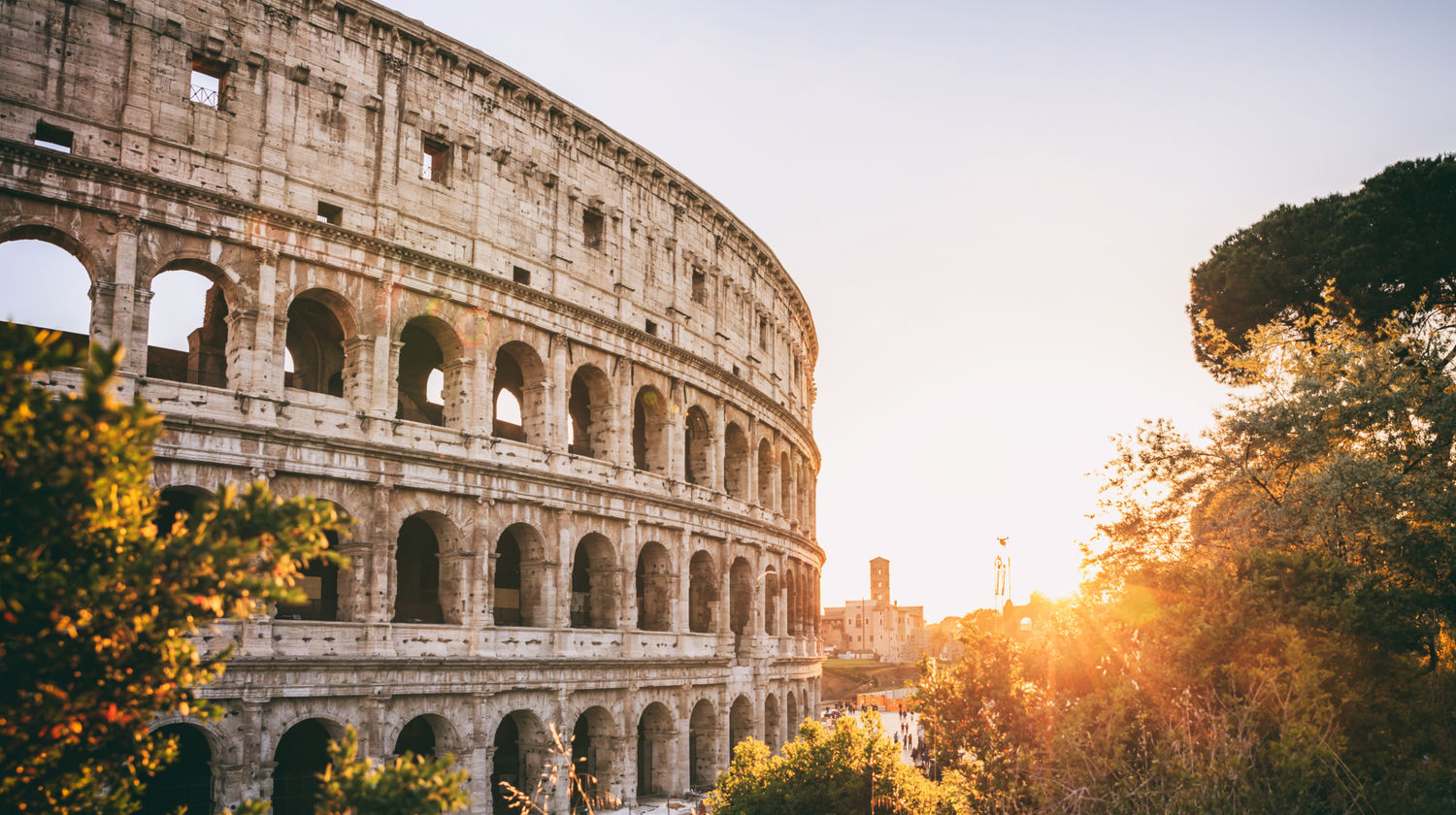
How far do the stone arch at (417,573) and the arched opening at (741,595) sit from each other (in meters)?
10.5

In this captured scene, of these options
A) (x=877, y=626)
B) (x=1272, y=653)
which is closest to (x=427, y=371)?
(x=1272, y=653)

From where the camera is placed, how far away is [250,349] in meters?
18.5

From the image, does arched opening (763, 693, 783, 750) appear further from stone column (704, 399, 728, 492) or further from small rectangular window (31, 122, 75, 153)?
small rectangular window (31, 122, 75, 153)

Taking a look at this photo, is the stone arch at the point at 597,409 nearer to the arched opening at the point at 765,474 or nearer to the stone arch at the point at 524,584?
the stone arch at the point at 524,584

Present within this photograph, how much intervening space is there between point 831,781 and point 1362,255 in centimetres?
2068

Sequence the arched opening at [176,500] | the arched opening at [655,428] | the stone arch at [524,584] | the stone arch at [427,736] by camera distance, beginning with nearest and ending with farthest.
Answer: the arched opening at [176,500], the stone arch at [427,736], the stone arch at [524,584], the arched opening at [655,428]

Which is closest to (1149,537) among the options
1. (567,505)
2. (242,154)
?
A: (567,505)

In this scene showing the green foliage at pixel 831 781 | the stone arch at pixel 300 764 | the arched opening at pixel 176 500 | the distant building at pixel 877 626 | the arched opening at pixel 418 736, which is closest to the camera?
the green foliage at pixel 831 781

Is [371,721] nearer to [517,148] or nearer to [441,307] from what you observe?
[441,307]

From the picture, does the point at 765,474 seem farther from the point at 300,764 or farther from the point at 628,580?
the point at 300,764

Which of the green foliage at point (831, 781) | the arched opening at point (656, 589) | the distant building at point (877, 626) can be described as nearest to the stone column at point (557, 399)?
the arched opening at point (656, 589)

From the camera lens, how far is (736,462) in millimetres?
31891

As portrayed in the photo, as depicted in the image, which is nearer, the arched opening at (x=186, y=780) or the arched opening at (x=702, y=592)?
the arched opening at (x=186, y=780)

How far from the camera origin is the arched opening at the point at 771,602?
3241 cm
